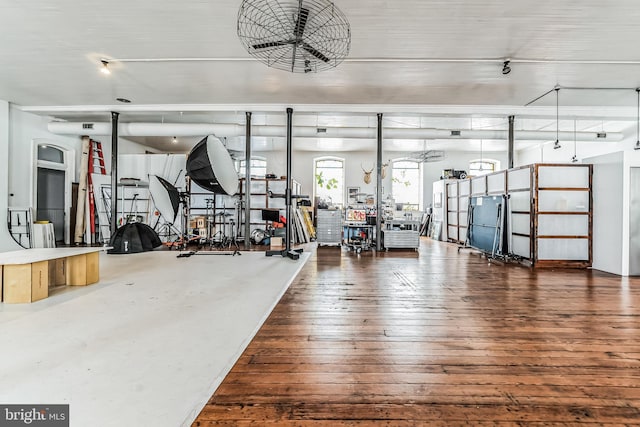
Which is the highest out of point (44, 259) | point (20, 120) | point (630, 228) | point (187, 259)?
point (20, 120)

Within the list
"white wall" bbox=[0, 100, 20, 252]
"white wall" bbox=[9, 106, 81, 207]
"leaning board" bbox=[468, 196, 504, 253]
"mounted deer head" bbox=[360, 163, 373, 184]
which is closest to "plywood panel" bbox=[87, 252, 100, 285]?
"white wall" bbox=[0, 100, 20, 252]

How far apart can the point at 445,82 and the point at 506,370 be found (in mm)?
5258

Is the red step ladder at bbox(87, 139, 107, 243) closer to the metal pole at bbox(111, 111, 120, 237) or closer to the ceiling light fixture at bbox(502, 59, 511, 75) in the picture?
the metal pole at bbox(111, 111, 120, 237)

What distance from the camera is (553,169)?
5.14 m

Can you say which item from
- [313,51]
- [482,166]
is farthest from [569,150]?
[313,51]

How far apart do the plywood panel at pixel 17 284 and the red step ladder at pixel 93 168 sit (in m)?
6.11

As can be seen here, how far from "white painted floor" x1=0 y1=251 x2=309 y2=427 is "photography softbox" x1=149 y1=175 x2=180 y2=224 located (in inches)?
93.1

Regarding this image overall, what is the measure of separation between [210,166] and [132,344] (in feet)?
12.4

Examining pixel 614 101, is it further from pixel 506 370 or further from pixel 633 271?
pixel 506 370

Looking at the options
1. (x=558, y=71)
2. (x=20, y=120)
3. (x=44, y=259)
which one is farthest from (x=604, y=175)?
(x=20, y=120)

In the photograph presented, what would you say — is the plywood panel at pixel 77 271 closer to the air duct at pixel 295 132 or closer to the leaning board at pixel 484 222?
the air duct at pixel 295 132

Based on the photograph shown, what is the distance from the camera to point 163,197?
5840 millimetres

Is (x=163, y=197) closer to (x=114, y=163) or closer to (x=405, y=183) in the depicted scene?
(x=114, y=163)

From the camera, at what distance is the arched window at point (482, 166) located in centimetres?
1184
